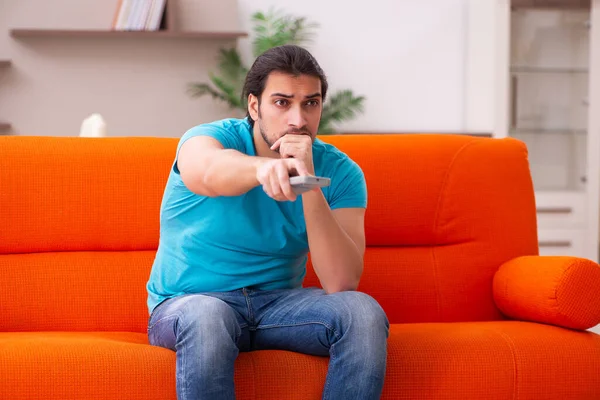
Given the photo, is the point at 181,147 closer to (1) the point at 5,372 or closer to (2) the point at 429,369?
(1) the point at 5,372

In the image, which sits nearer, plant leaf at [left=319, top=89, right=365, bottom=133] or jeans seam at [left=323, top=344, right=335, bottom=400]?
jeans seam at [left=323, top=344, right=335, bottom=400]

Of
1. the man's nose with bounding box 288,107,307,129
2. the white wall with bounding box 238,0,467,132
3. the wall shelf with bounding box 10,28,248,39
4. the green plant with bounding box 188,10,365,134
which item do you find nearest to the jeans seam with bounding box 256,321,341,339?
the man's nose with bounding box 288,107,307,129

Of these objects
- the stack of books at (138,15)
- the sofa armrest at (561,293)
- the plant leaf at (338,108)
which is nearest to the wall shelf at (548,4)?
the plant leaf at (338,108)

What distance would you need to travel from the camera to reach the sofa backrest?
2.14m

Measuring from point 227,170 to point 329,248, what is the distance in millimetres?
333

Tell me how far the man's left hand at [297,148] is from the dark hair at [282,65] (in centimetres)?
17

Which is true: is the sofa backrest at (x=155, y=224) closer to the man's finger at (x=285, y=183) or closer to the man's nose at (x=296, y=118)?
the man's nose at (x=296, y=118)

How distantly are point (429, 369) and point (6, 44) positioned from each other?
3547 millimetres

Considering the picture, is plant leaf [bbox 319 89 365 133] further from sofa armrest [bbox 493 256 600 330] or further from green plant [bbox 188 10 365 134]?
sofa armrest [bbox 493 256 600 330]

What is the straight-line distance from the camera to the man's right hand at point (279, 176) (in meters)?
1.39

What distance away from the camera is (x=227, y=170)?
62.1 inches

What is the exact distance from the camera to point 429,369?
5.74 feet

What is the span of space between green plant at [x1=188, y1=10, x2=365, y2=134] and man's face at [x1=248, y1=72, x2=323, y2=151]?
256 cm

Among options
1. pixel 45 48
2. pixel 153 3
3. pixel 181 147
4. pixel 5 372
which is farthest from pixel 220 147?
pixel 45 48
